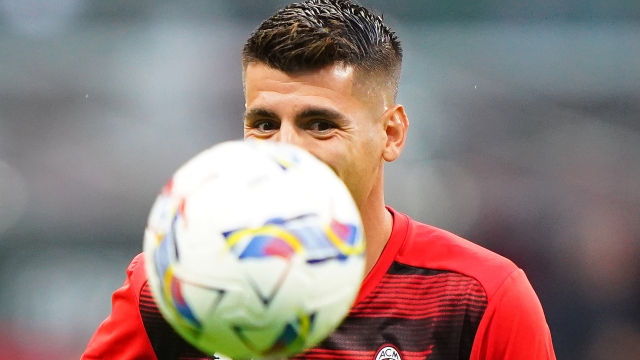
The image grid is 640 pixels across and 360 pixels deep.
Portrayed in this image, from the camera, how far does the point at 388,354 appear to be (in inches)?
107

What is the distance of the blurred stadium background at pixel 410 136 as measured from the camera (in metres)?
6.10

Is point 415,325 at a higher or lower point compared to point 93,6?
lower

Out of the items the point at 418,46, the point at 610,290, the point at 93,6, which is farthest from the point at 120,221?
the point at 610,290

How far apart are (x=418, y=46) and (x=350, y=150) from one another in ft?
14.5

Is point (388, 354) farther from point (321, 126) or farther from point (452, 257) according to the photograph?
point (321, 126)

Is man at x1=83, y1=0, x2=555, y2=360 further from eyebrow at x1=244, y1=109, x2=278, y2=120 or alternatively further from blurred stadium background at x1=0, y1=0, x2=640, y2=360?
blurred stadium background at x1=0, y1=0, x2=640, y2=360

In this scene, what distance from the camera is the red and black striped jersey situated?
2.60 m

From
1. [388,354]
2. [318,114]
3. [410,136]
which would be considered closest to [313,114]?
[318,114]

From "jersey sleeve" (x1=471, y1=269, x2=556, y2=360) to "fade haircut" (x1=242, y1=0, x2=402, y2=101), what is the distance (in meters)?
0.87

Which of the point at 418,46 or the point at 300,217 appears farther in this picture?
the point at 418,46

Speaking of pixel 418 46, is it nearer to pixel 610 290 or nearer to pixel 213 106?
pixel 213 106

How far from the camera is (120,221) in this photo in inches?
259

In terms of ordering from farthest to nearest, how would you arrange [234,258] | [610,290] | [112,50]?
1. [112,50]
2. [610,290]
3. [234,258]

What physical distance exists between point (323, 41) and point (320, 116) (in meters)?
0.28
